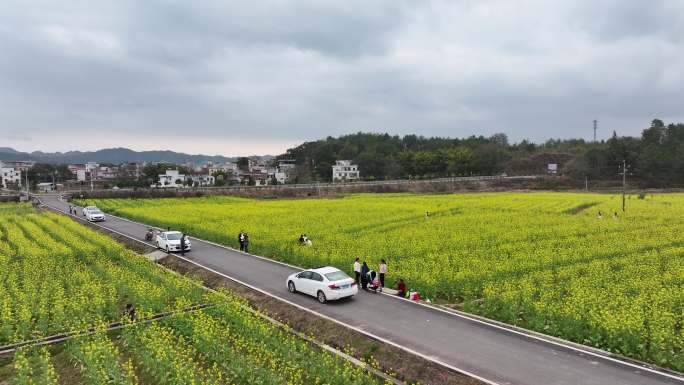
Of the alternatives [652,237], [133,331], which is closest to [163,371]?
[133,331]

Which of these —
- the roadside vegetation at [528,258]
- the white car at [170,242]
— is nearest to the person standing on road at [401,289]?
the roadside vegetation at [528,258]

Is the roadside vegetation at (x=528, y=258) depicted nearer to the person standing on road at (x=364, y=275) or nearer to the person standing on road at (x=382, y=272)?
the person standing on road at (x=382, y=272)

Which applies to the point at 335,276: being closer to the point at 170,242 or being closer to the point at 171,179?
the point at 170,242

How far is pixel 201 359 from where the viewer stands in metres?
14.5

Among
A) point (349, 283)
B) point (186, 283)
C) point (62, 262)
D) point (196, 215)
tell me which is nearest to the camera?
point (349, 283)

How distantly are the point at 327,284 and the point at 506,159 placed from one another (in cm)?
17356

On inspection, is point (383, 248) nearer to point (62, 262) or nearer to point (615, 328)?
point (615, 328)

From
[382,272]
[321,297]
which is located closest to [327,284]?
[321,297]

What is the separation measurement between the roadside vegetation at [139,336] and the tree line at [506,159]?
116 m

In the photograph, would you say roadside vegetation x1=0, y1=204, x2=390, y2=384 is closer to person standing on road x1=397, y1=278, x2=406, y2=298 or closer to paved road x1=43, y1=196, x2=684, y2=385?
paved road x1=43, y1=196, x2=684, y2=385

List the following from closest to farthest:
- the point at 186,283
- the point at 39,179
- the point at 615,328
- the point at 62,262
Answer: the point at 615,328 < the point at 186,283 < the point at 62,262 < the point at 39,179

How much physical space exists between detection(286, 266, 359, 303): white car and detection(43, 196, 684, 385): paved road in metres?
0.40

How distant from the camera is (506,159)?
180m

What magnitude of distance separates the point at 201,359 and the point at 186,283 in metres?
8.14
